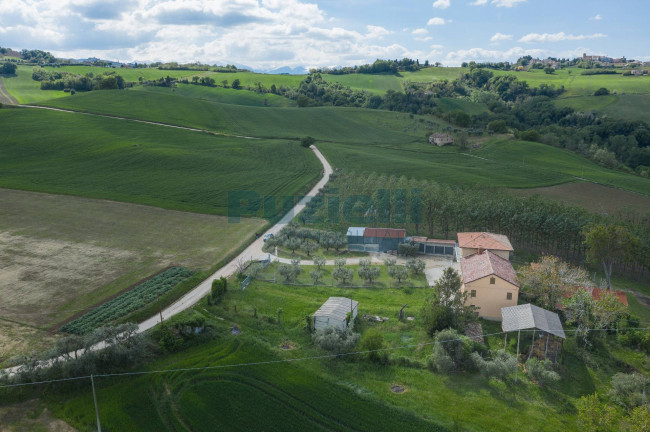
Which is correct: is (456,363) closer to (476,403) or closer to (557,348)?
(476,403)

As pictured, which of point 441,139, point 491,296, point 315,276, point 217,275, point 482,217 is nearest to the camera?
point 491,296

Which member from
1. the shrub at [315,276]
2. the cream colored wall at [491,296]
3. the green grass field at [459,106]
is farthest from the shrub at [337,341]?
the green grass field at [459,106]

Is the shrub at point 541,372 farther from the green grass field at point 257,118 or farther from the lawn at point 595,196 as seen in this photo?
the green grass field at point 257,118

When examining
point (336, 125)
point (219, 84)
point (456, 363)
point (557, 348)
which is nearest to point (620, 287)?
point (557, 348)

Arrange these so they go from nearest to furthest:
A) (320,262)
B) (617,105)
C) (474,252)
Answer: (474,252)
(320,262)
(617,105)

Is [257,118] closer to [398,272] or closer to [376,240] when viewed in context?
[376,240]

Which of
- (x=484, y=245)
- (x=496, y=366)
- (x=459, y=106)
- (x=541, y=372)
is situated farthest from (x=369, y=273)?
(x=459, y=106)

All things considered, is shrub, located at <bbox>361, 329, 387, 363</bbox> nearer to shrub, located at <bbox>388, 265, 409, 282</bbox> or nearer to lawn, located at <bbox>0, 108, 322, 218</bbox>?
shrub, located at <bbox>388, 265, 409, 282</bbox>
